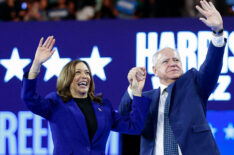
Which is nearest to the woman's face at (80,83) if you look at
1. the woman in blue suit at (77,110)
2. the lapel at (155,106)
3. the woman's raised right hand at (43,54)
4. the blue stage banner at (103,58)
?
the woman in blue suit at (77,110)

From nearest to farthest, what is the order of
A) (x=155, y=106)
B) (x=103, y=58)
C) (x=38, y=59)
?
(x=38, y=59) → (x=155, y=106) → (x=103, y=58)

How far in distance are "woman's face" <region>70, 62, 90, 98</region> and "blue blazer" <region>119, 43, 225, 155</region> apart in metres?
0.41

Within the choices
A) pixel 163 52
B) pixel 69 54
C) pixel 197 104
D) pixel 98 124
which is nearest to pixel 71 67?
pixel 98 124

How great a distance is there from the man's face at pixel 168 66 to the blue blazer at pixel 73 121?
21 cm

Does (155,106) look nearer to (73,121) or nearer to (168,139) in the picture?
(168,139)

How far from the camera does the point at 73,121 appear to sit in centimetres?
264

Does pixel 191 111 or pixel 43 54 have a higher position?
pixel 43 54

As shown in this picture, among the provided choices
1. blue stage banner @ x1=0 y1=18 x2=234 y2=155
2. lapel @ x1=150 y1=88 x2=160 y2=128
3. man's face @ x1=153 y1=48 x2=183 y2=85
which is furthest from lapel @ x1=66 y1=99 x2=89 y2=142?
blue stage banner @ x1=0 y1=18 x2=234 y2=155

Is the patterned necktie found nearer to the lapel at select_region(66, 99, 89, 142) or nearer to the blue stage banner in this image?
the lapel at select_region(66, 99, 89, 142)

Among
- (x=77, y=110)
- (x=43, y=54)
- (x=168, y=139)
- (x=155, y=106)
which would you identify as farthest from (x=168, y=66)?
(x=43, y=54)

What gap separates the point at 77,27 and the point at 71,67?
1.66 m

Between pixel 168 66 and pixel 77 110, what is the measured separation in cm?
62

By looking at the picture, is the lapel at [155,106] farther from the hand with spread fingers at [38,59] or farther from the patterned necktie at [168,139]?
the hand with spread fingers at [38,59]

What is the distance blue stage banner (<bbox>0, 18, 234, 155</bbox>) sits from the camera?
423 centimetres
